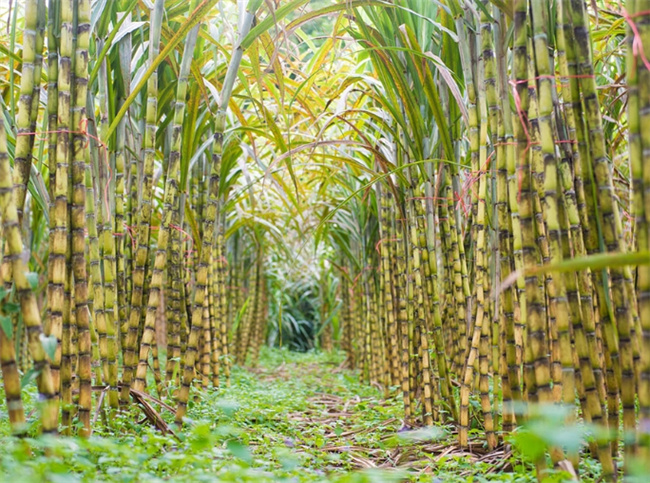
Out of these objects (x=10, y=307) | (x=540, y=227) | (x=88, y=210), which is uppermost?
(x=88, y=210)

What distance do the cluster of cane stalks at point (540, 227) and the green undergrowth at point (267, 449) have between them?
132mm

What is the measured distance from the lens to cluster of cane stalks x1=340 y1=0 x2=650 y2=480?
1.00m

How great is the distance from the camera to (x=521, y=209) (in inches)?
45.3

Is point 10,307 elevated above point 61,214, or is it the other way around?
point 61,214

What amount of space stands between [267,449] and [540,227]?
0.98 meters

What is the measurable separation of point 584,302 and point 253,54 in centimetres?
115

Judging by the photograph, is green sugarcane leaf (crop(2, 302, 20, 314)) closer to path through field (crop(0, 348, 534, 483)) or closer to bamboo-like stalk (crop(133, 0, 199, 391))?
Result: path through field (crop(0, 348, 534, 483))

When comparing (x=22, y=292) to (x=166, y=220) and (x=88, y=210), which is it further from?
(x=166, y=220)

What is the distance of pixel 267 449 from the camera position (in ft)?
5.58

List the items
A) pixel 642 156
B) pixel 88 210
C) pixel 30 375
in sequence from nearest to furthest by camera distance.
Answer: pixel 642 156
pixel 30 375
pixel 88 210

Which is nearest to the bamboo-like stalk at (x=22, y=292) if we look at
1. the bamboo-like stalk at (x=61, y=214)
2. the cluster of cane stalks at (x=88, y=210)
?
the cluster of cane stalks at (x=88, y=210)

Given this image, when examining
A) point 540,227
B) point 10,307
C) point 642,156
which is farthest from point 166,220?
point 642,156

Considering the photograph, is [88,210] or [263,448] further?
[263,448]

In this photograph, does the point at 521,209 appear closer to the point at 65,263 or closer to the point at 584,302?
the point at 584,302
